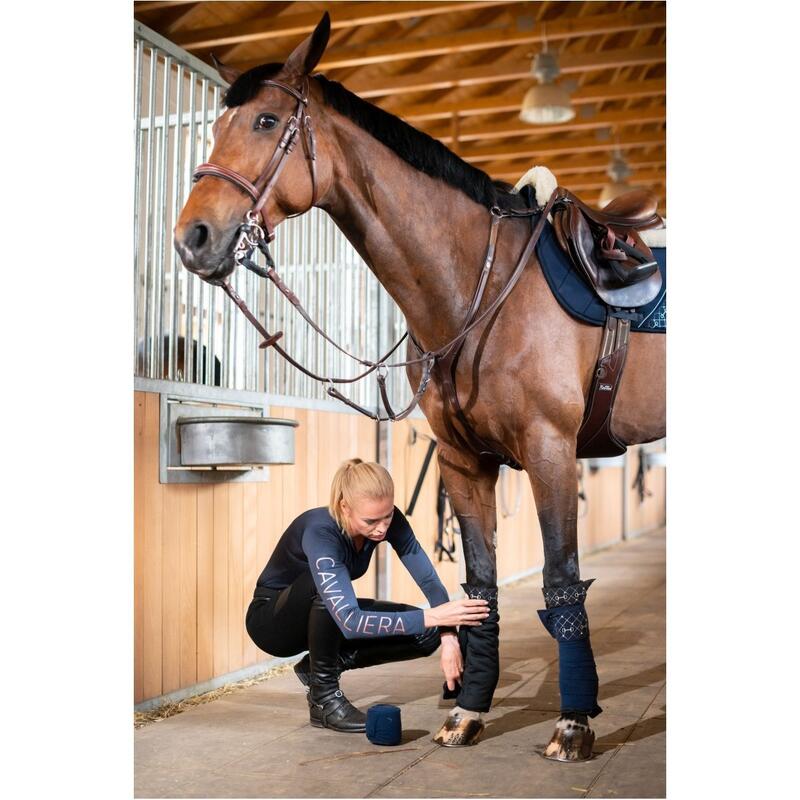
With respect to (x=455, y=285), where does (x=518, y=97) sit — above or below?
above

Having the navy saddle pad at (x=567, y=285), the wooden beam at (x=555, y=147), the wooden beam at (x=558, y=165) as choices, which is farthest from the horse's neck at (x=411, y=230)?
the wooden beam at (x=558, y=165)

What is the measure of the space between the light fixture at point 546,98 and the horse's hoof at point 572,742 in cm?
364

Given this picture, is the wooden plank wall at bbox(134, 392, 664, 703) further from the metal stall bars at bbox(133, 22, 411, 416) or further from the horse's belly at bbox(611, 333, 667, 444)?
the horse's belly at bbox(611, 333, 667, 444)

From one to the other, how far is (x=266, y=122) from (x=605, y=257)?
2.48 feet

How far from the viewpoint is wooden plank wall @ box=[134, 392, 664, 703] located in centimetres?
245

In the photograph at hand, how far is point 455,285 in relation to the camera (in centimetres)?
196

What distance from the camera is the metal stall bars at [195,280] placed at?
99.7 inches

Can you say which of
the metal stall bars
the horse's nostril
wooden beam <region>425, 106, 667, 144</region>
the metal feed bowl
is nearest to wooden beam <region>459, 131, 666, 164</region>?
wooden beam <region>425, 106, 667, 144</region>
